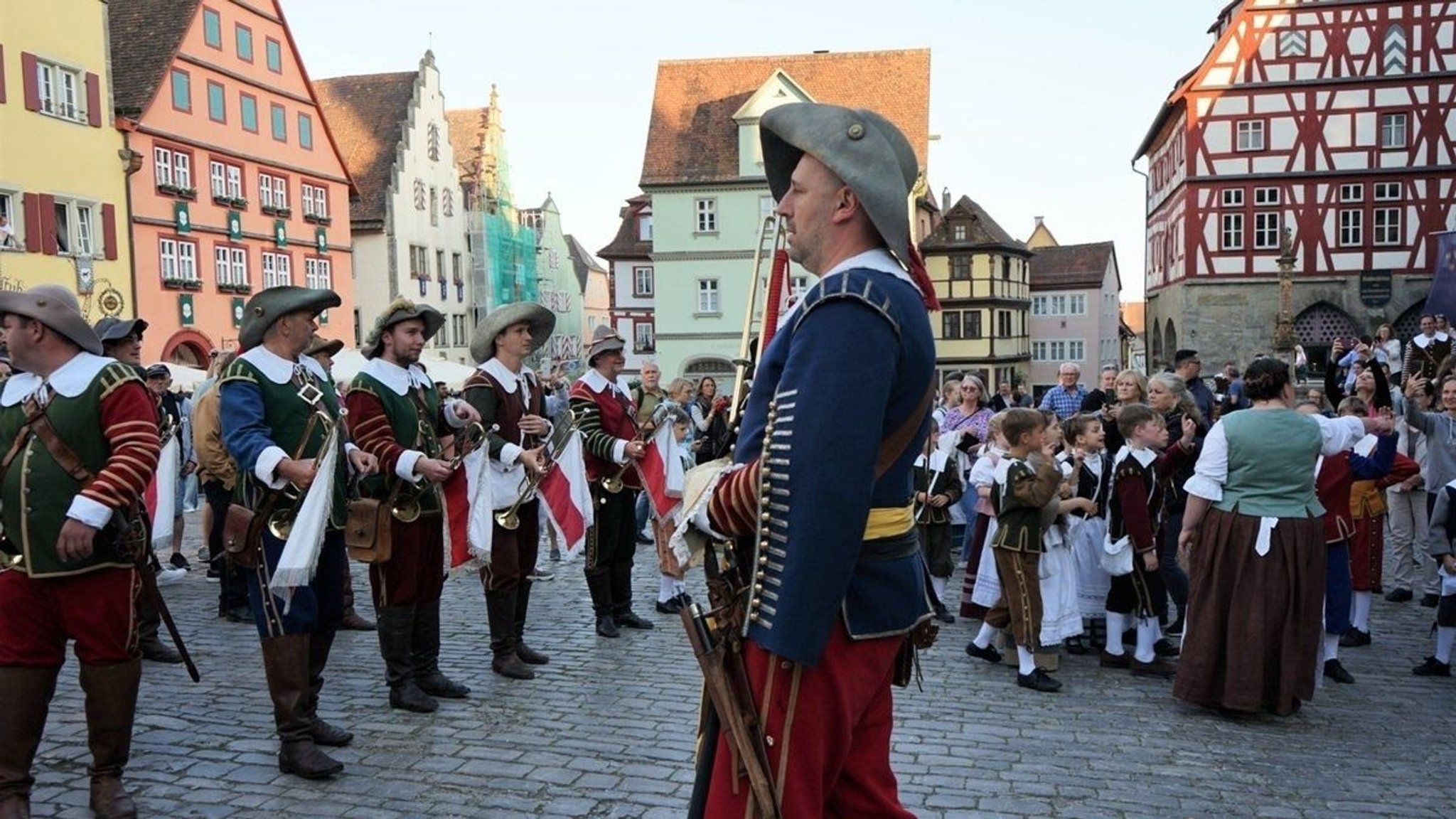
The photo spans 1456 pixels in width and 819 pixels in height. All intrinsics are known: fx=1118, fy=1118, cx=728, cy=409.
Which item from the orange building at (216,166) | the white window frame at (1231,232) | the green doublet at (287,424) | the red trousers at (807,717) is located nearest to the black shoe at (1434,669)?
the red trousers at (807,717)

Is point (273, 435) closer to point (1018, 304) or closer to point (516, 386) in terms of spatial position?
point (516, 386)

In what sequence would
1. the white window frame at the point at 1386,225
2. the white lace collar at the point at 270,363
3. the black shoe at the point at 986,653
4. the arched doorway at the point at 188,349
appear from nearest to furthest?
the white lace collar at the point at 270,363, the black shoe at the point at 986,653, the arched doorway at the point at 188,349, the white window frame at the point at 1386,225

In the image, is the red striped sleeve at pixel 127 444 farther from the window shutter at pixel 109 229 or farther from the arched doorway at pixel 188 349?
the arched doorway at pixel 188 349

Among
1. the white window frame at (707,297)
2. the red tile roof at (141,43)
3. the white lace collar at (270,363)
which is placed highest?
the red tile roof at (141,43)

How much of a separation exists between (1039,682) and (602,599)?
10.1 feet

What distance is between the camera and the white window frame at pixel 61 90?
25.0m

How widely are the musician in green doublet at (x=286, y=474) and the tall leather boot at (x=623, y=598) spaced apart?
313cm

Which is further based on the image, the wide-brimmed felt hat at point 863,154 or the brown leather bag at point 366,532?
the brown leather bag at point 366,532

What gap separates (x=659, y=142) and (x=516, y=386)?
35244mm

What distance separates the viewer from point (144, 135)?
28344mm

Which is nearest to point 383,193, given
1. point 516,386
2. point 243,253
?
point 243,253

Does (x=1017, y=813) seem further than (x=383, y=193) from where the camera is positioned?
No

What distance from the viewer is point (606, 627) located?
7988 mm

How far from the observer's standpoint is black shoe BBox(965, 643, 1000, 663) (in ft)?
24.3
